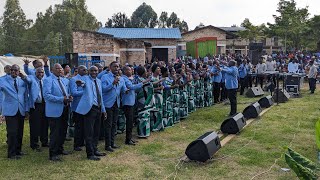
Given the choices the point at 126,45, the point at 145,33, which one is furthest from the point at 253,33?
the point at 126,45

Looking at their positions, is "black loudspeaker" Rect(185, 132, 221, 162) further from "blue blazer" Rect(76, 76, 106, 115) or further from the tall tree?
the tall tree

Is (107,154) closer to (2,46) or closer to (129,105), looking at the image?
(129,105)

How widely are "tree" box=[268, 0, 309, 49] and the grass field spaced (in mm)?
32283

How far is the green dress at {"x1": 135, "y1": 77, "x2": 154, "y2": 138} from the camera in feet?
30.2

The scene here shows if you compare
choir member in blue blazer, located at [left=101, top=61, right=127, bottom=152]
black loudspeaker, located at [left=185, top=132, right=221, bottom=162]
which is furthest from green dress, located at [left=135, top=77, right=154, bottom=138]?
black loudspeaker, located at [left=185, top=132, right=221, bottom=162]

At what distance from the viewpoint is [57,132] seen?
7.29m

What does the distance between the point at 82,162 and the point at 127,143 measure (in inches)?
65.3

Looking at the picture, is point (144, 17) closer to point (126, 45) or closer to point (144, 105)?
point (126, 45)

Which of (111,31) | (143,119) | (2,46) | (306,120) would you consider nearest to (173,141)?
(143,119)

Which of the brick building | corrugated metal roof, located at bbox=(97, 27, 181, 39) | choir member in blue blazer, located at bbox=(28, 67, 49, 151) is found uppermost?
corrugated metal roof, located at bbox=(97, 27, 181, 39)

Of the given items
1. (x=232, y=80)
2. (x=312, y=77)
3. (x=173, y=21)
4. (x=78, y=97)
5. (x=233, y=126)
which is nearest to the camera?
(x=78, y=97)

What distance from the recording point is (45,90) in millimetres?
7078

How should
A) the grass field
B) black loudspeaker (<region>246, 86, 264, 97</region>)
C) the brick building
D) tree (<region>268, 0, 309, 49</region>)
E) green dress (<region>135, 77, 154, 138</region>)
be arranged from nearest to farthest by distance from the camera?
the grass field < green dress (<region>135, 77, 154, 138</region>) < black loudspeaker (<region>246, 86, 264, 97</region>) < the brick building < tree (<region>268, 0, 309, 49</region>)

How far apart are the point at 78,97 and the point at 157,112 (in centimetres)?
257
